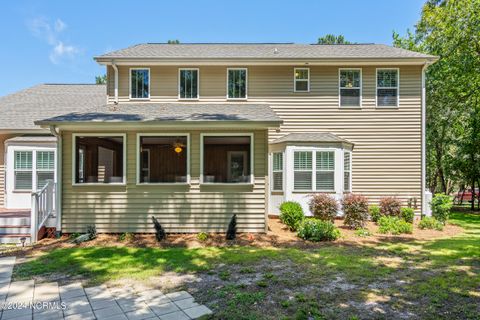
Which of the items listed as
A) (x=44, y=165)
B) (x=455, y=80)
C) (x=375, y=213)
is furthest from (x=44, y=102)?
(x=455, y=80)

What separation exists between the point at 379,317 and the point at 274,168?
8056 mm

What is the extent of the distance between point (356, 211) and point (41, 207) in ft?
29.8

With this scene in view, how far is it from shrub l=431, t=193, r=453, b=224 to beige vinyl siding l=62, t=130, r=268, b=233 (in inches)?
267

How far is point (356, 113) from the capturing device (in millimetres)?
11688

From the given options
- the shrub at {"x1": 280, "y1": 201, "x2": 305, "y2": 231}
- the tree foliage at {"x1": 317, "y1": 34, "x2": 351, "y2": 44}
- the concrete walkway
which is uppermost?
the tree foliage at {"x1": 317, "y1": 34, "x2": 351, "y2": 44}

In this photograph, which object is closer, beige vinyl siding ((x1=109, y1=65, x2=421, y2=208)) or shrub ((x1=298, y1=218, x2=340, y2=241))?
shrub ((x1=298, y1=218, x2=340, y2=241))

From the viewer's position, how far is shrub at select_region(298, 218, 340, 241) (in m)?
7.66

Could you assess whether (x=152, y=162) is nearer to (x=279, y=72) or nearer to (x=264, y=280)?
(x=264, y=280)

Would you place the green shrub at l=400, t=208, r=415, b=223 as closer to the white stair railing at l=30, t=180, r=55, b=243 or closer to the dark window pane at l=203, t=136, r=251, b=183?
the dark window pane at l=203, t=136, r=251, b=183

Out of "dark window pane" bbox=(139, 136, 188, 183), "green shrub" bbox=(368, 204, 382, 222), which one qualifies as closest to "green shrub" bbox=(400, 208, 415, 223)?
"green shrub" bbox=(368, 204, 382, 222)

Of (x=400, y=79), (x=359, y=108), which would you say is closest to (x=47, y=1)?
(x=359, y=108)

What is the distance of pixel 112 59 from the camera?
11148 millimetres

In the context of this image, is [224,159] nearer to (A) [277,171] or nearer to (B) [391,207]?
(A) [277,171]

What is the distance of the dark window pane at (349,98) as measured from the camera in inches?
461
